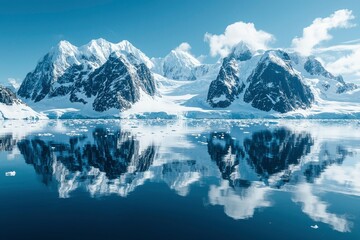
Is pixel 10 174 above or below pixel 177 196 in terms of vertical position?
above

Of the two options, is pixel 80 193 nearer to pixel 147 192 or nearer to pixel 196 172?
pixel 147 192

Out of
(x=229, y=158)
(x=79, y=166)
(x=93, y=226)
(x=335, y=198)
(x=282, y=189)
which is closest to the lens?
(x=93, y=226)

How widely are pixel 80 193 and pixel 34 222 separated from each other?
7.31 meters

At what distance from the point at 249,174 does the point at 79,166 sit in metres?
19.7

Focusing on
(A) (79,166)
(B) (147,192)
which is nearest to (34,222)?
(B) (147,192)

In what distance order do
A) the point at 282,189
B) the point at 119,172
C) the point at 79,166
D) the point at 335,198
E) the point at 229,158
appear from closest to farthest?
the point at 335,198
the point at 282,189
the point at 119,172
the point at 79,166
the point at 229,158

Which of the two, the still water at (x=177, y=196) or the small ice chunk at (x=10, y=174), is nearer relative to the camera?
the still water at (x=177, y=196)

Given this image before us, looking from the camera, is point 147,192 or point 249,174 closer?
point 147,192

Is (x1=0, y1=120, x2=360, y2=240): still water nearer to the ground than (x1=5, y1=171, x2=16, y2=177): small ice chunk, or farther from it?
nearer to the ground

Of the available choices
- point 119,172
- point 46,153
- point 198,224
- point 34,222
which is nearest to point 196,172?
point 119,172

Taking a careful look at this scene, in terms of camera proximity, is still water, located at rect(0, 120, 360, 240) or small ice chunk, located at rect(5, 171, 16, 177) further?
small ice chunk, located at rect(5, 171, 16, 177)

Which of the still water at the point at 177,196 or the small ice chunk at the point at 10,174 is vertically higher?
the small ice chunk at the point at 10,174

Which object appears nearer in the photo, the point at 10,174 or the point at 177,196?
the point at 177,196

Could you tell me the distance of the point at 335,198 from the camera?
29484mm
